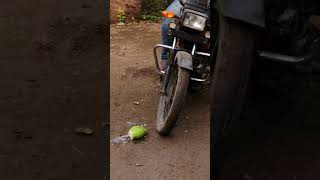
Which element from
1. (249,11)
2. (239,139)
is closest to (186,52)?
(239,139)

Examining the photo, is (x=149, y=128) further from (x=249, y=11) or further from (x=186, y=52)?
(x=249, y=11)

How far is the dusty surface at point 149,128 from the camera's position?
3.53 metres

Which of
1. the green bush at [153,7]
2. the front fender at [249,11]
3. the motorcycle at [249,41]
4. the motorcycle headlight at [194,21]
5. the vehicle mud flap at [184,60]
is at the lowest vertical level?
the green bush at [153,7]

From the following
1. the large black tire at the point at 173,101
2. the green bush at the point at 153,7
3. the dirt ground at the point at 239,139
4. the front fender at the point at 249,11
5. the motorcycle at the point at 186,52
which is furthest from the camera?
the green bush at the point at 153,7

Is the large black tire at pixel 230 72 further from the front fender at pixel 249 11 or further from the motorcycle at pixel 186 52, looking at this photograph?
the motorcycle at pixel 186 52

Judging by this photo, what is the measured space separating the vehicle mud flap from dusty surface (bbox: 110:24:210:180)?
1.69ft

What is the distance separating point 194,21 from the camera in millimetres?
4027

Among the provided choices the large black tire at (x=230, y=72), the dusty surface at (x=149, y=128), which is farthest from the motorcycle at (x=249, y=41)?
the dusty surface at (x=149, y=128)

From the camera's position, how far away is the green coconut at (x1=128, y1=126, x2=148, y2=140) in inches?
155

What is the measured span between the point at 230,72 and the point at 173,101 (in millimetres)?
760
